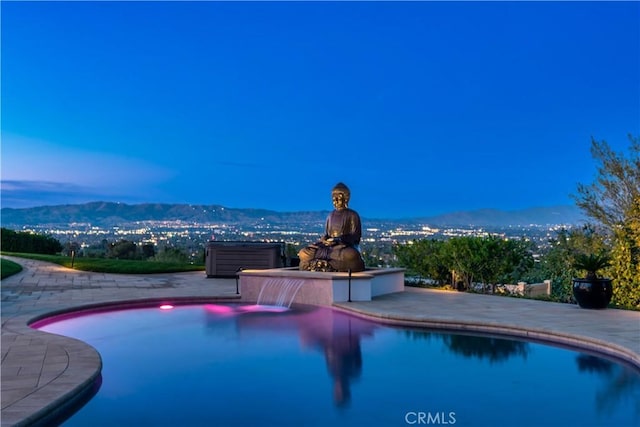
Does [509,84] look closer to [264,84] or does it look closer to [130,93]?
[264,84]

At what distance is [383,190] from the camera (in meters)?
48.6

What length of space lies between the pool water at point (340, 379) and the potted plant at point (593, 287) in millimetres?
2810

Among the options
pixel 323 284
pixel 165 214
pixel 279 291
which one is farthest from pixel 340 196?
pixel 165 214

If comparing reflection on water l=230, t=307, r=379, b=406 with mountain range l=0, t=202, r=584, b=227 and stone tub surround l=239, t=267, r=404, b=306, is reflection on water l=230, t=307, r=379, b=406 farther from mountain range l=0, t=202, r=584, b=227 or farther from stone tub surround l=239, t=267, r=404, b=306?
mountain range l=0, t=202, r=584, b=227

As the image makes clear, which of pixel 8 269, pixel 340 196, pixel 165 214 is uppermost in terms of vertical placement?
pixel 165 214

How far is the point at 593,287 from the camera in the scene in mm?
8992

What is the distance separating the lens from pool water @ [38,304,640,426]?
440 cm

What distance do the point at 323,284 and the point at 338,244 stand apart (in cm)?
127

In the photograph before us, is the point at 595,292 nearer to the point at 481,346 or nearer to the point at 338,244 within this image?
the point at 481,346

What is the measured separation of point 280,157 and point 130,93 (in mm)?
18343

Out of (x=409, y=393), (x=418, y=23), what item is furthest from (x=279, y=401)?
(x=418, y=23)

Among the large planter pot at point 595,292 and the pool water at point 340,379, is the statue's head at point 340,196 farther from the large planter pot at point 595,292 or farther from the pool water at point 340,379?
the large planter pot at point 595,292

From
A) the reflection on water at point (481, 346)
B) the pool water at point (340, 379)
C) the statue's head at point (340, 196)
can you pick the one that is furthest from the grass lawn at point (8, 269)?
the reflection on water at point (481, 346)

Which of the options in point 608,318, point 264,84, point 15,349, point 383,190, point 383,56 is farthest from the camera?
point 383,190
